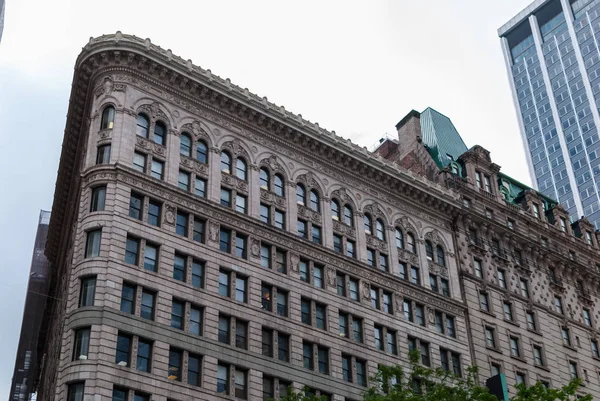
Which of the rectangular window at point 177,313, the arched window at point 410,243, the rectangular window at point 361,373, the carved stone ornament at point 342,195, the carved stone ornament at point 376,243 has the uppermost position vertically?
the carved stone ornament at point 342,195

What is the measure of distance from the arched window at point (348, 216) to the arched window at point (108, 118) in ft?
63.3

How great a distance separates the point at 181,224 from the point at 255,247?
18.0 feet

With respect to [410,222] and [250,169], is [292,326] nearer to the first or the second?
[250,169]

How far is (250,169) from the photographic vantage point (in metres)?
60.6

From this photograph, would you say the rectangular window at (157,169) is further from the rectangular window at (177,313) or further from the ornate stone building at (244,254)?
the rectangular window at (177,313)

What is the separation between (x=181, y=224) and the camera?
54.6 meters

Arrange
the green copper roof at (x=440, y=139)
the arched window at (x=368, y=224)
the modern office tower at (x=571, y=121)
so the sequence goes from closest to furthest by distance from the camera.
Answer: the arched window at (x=368, y=224) → the green copper roof at (x=440, y=139) → the modern office tower at (x=571, y=121)

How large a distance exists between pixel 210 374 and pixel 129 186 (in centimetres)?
1273

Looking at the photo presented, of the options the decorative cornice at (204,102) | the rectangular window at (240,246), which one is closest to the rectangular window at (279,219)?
the rectangular window at (240,246)

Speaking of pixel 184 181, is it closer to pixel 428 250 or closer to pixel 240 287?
pixel 240 287

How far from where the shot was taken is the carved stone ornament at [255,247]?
56.8 meters

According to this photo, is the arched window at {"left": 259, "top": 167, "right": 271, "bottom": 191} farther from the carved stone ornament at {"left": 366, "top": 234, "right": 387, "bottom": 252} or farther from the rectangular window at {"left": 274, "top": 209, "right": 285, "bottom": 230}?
the carved stone ornament at {"left": 366, "top": 234, "right": 387, "bottom": 252}

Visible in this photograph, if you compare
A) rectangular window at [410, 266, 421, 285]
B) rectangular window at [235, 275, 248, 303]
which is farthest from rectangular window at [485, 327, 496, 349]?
rectangular window at [235, 275, 248, 303]

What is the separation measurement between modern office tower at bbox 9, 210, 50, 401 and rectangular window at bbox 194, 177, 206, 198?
4548 centimetres
